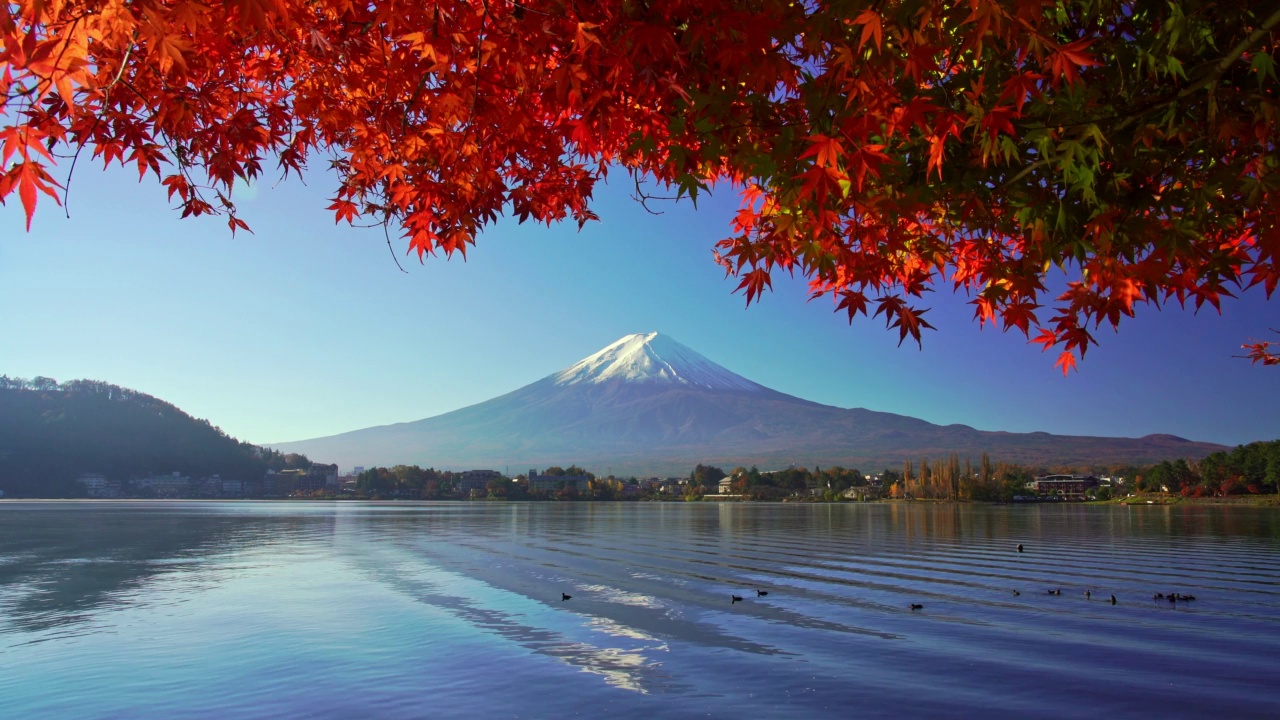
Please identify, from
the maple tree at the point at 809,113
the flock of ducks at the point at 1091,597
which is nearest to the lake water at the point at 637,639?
the flock of ducks at the point at 1091,597

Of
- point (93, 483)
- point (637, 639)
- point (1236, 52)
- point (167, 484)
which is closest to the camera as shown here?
point (1236, 52)

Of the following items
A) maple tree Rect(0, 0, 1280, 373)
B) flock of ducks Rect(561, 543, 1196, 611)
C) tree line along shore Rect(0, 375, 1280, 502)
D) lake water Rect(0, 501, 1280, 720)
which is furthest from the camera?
tree line along shore Rect(0, 375, 1280, 502)

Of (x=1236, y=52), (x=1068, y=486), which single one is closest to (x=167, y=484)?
(x=1236, y=52)

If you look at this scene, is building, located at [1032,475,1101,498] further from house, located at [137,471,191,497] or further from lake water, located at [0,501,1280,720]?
house, located at [137,471,191,497]

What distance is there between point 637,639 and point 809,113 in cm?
911

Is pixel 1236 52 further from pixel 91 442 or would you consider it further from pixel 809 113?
pixel 91 442

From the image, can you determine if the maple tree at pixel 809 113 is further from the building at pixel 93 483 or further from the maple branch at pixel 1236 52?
the building at pixel 93 483

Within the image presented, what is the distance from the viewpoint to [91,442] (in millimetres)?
173125

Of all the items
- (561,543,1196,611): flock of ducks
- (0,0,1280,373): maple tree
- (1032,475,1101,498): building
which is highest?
(0,0,1280,373): maple tree

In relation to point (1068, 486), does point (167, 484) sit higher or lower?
higher

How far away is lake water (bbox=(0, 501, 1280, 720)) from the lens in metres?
8.41

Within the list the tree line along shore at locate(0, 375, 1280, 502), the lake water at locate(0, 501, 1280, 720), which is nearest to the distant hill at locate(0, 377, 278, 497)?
the tree line along shore at locate(0, 375, 1280, 502)

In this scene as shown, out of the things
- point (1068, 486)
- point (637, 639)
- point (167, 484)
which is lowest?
point (1068, 486)

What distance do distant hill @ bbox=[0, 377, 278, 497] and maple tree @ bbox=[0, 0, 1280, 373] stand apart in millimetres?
193233
